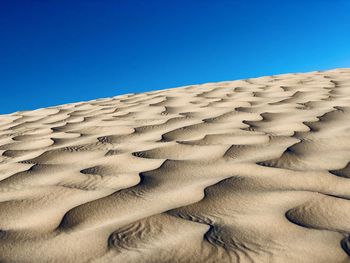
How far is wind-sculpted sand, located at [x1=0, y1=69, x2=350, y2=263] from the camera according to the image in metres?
1.15

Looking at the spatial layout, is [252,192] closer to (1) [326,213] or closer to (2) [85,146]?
(1) [326,213]

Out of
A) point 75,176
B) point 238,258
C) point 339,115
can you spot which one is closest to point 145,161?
point 75,176

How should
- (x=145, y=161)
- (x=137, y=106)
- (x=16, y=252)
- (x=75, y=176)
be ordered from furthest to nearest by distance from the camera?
(x=137, y=106) < (x=145, y=161) < (x=75, y=176) < (x=16, y=252)

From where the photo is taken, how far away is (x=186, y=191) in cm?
153

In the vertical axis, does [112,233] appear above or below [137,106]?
below

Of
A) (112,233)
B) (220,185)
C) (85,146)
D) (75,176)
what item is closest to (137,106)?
(85,146)

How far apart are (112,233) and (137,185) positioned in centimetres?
40

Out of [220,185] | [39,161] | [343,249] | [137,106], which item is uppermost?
[137,106]

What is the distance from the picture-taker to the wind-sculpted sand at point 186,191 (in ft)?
3.77

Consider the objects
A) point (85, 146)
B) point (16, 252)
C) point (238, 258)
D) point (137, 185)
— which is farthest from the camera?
point (85, 146)

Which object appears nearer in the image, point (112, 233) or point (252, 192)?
point (112, 233)

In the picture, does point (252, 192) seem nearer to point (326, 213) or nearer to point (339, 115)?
point (326, 213)

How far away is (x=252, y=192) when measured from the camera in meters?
1.48

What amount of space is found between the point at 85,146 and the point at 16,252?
1.27 metres
